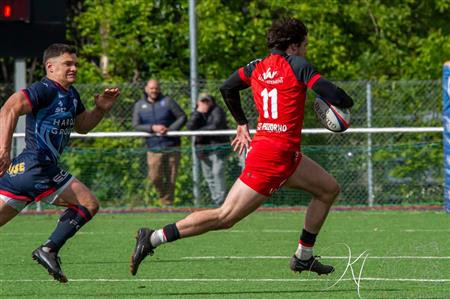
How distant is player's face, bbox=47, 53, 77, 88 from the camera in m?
9.73

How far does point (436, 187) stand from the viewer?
1895cm

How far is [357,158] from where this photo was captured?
63.5 feet

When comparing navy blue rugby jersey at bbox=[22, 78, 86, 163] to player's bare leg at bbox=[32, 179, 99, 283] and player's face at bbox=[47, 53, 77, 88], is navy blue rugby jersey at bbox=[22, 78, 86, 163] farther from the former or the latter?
player's bare leg at bbox=[32, 179, 99, 283]

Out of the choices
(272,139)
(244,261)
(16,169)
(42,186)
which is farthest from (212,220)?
(244,261)

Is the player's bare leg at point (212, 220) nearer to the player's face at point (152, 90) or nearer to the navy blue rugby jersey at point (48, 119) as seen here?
the navy blue rugby jersey at point (48, 119)

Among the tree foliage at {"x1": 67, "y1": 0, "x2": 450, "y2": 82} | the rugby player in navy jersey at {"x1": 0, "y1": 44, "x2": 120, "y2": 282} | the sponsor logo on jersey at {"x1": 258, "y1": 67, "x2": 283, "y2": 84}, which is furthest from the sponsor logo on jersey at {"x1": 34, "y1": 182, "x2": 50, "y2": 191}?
the tree foliage at {"x1": 67, "y1": 0, "x2": 450, "y2": 82}

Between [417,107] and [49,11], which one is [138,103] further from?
[417,107]

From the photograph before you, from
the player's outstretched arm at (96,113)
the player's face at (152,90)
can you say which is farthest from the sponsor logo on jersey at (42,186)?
the player's face at (152,90)

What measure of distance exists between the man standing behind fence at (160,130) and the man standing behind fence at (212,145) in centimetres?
34

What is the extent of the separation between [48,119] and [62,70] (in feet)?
1.32

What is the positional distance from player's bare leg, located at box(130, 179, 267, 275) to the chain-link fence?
9693mm

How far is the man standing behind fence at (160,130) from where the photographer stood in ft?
61.3

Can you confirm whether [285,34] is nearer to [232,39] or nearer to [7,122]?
[7,122]

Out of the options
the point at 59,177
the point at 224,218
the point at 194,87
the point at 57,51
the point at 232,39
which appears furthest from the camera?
the point at 232,39
